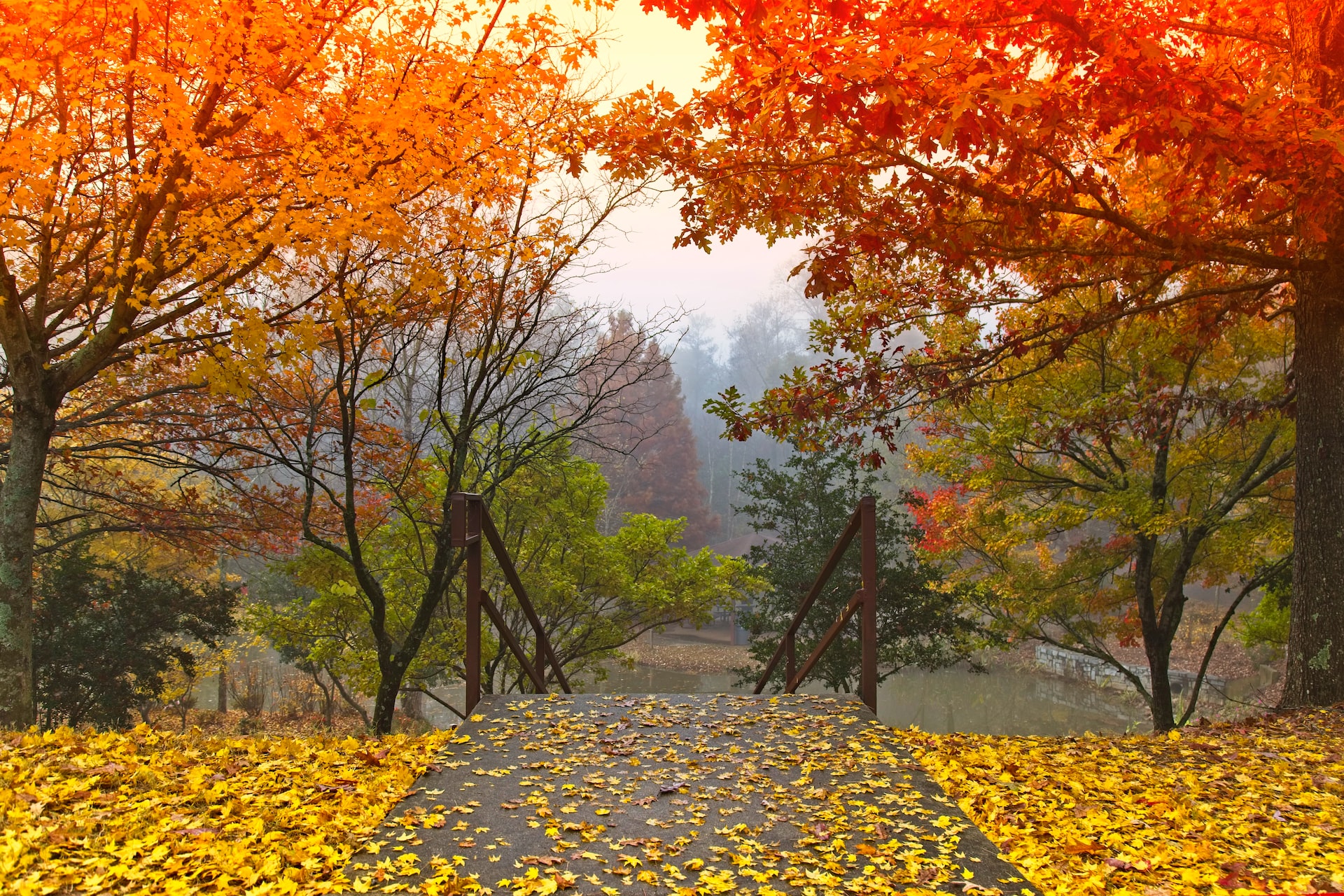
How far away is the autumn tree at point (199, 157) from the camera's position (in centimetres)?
495

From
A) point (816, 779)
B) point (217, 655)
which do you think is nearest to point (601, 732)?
point (816, 779)

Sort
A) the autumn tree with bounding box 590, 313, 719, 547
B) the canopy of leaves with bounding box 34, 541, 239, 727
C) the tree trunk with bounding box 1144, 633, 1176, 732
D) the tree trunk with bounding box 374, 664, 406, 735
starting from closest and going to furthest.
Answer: the tree trunk with bounding box 374, 664, 406, 735
the tree trunk with bounding box 1144, 633, 1176, 732
the canopy of leaves with bounding box 34, 541, 239, 727
the autumn tree with bounding box 590, 313, 719, 547

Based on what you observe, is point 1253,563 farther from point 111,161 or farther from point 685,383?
point 685,383

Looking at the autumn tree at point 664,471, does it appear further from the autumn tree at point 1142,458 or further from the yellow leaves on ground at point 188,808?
the yellow leaves on ground at point 188,808

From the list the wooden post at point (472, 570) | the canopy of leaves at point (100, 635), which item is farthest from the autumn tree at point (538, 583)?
the wooden post at point (472, 570)

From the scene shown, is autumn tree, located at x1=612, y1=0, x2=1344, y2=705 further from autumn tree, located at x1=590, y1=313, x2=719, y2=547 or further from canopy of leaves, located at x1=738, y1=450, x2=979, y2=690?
autumn tree, located at x1=590, y1=313, x2=719, y2=547

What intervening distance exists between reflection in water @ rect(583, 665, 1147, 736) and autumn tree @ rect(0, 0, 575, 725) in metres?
14.7

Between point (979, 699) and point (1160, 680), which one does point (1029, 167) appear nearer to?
point (1160, 680)

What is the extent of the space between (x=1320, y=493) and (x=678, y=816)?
18.1ft

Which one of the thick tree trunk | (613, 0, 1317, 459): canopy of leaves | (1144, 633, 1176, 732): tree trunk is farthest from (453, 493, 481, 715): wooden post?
(1144, 633, 1176, 732): tree trunk

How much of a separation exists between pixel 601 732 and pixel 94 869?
2270mm

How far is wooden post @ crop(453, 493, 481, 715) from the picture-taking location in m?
4.35

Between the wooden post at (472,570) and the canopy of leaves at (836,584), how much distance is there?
10456mm

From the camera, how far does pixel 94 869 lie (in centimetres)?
269
